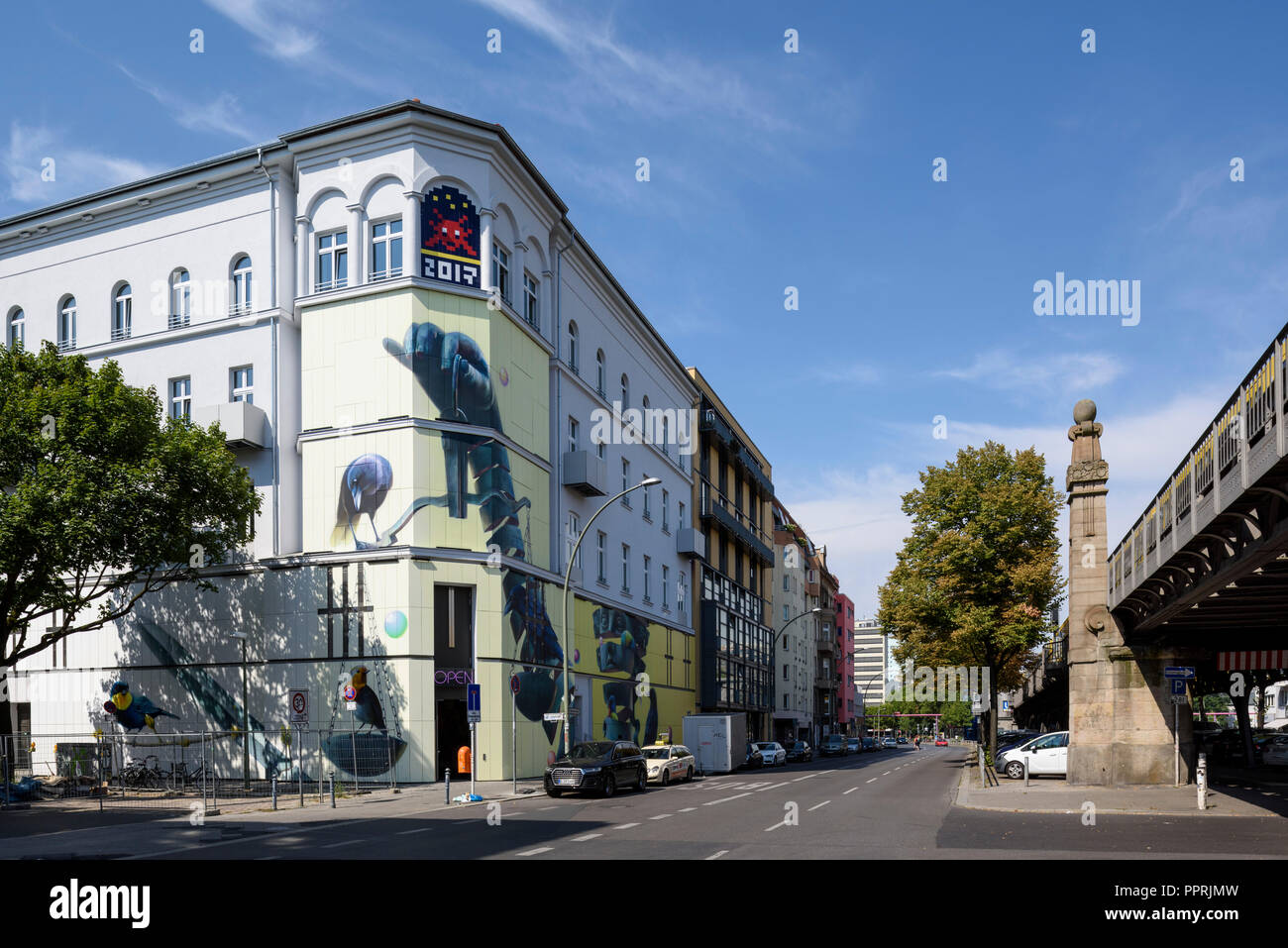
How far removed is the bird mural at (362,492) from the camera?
3403 centimetres

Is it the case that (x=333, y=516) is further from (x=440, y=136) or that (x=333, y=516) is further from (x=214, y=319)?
(x=440, y=136)

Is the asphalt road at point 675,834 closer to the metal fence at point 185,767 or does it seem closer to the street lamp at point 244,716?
the metal fence at point 185,767

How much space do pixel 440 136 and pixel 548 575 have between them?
1528cm

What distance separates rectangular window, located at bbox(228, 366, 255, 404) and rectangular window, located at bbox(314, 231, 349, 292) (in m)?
3.81

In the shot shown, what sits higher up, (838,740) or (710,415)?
(710,415)

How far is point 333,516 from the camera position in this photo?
34.8 meters

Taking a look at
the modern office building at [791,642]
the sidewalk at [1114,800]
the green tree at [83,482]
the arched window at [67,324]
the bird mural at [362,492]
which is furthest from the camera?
the modern office building at [791,642]

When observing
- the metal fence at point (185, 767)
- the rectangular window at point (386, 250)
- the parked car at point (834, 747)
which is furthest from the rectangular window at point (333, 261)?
the parked car at point (834, 747)

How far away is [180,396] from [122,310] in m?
4.70

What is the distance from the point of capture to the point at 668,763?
1416 inches

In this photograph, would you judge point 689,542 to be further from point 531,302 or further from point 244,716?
point 244,716

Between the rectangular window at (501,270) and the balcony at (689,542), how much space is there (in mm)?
24760

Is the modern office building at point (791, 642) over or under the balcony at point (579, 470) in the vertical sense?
under
